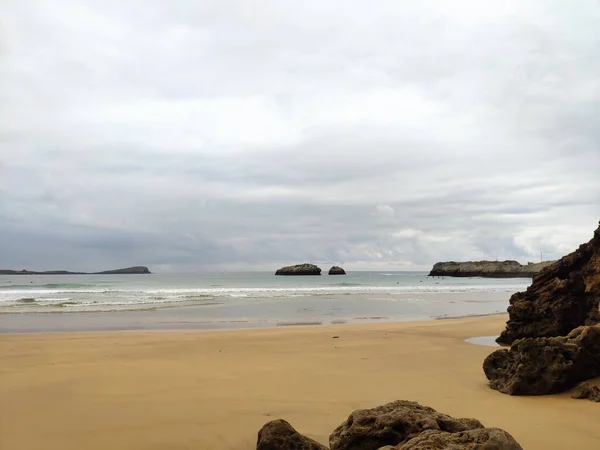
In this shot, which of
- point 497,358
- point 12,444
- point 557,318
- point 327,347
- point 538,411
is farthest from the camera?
point 327,347

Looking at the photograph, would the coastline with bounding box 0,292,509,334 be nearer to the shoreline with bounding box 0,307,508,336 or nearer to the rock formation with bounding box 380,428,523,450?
the shoreline with bounding box 0,307,508,336

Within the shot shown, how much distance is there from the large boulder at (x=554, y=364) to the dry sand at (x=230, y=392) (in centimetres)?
23

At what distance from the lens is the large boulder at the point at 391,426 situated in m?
3.59

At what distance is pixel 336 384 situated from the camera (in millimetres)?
7145

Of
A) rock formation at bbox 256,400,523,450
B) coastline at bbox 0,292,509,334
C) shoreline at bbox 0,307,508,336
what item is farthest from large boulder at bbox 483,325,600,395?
coastline at bbox 0,292,509,334

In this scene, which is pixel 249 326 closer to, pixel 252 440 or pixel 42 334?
pixel 42 334

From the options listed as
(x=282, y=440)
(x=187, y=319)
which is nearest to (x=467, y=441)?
(x=282, y=440)

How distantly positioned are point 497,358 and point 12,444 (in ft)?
20.5

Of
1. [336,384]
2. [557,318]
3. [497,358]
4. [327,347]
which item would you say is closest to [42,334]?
[327,347]

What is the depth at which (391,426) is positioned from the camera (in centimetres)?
366

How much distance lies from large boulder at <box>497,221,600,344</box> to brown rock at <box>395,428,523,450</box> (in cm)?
785

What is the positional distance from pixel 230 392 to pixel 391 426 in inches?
137

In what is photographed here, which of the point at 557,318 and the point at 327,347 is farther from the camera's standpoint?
the point at 327,347

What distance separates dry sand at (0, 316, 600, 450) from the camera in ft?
15.7
